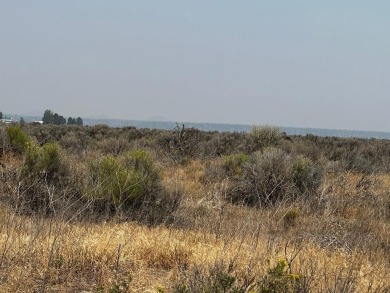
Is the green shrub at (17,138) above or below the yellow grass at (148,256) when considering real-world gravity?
above

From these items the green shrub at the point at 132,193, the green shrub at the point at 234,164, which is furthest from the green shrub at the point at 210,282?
the green shrub at the point at 234,164

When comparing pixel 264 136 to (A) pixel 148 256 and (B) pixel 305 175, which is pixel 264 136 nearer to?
(B) pixel 305 175

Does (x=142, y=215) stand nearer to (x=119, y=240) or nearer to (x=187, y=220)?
(x=187, y=220)

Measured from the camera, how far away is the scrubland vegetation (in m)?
3.94

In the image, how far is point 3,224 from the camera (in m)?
5.69

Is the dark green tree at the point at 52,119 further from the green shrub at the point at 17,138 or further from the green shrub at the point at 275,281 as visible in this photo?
the green shrub at the point at 275,281

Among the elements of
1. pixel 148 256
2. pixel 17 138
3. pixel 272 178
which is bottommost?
pixel 148 256

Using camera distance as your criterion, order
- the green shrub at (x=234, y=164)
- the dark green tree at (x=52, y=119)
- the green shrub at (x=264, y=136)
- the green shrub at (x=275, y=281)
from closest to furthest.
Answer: the green shrub at (x=275, y=281)
the green shrub at (x=234, y=164)
the green shrub at (x=264, y=136)
the dark green tree at (x=52, y=119)

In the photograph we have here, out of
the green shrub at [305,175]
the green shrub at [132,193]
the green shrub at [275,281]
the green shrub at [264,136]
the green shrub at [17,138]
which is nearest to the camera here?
the green shrub at [275,281]

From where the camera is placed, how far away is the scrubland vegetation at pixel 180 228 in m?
3.94

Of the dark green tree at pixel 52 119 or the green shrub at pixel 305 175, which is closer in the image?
the green shrub at pixel 305 175

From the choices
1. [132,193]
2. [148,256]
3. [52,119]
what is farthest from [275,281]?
[52,119]

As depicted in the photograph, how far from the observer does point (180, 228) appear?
691cm

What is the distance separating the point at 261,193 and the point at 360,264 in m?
5.29
